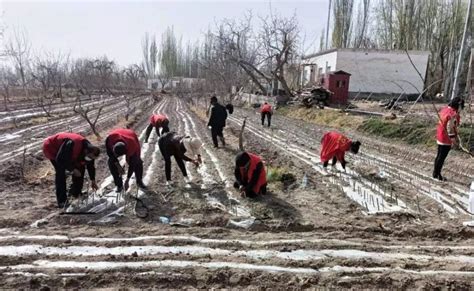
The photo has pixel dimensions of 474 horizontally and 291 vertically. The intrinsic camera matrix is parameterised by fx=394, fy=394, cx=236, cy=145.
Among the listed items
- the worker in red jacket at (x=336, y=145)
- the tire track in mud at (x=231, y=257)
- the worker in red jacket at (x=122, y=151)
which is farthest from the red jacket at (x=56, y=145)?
the worker in red jacket at (x=336, y=145)

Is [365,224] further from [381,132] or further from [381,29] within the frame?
[381,29]

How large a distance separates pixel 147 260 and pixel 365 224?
8.63 ft

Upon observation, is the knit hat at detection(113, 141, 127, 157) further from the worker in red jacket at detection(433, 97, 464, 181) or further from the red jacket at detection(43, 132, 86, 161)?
the worker in red jacket at detection(433, 97, 464, 181)

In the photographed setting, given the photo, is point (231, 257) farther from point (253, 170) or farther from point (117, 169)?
point (117, 169)

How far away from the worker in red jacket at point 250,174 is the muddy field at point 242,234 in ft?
0.53

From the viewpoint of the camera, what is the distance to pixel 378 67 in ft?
81.7

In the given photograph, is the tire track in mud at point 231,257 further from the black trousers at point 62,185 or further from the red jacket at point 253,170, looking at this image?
the red jacket at point 253,170

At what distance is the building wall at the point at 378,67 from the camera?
24.7 metres

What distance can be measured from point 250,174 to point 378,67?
71.6ft

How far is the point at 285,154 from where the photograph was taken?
979cm

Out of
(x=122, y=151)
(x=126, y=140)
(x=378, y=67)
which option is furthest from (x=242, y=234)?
(x=378, y=67)

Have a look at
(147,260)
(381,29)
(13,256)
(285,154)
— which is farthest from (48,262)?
(381,29)

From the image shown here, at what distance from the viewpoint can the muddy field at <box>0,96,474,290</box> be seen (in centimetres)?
340

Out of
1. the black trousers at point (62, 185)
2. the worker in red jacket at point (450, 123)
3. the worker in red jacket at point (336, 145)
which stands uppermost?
the worker in red jacket at point (450, 123)
